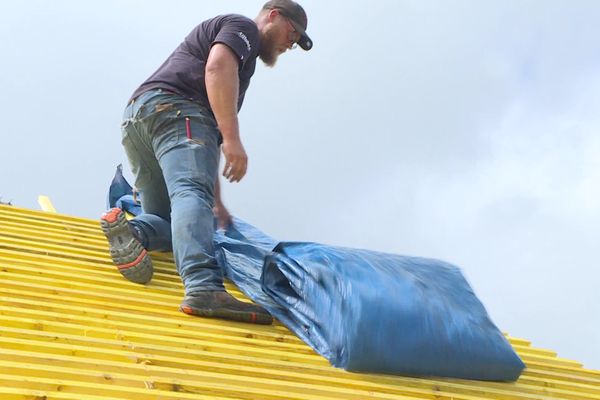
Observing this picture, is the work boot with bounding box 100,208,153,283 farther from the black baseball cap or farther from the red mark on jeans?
the black baseball cap

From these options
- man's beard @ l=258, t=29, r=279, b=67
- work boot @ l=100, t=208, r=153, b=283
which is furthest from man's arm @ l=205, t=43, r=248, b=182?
work boot @ l=100, t=208, r=153, b=283

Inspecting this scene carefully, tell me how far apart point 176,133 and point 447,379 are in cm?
132

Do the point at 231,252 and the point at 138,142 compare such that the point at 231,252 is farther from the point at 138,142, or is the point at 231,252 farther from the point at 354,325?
the point at 354,325

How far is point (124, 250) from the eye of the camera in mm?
2877

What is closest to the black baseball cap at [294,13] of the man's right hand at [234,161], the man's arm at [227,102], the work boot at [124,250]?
the man's arm at [227,102]

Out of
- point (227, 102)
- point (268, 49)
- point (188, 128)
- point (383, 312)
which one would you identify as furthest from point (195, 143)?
point (383, 312)

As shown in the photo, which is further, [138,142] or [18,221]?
[18,221]

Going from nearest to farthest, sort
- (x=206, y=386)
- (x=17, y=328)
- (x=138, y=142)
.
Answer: (x=206, y=386) < (x=17, y=328) < (x=138, y=142)

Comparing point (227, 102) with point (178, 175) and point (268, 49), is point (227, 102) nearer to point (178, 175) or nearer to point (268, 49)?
point (178, 175)

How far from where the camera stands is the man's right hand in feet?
9.04

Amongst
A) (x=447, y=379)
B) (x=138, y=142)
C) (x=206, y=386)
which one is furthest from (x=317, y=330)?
(x=138, y=142)

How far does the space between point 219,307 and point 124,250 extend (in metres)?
0.49

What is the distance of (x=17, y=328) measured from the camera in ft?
7.07

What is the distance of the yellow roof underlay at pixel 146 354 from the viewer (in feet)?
6.22
